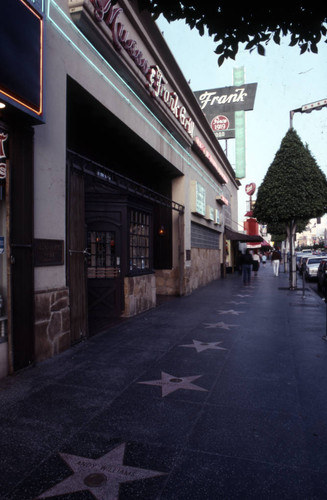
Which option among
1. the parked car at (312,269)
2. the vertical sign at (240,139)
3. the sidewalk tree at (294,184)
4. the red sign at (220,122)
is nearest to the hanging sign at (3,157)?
the sidewalk tree at (294,184)

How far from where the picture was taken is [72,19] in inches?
272

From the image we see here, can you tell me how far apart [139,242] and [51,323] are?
5.33 metres

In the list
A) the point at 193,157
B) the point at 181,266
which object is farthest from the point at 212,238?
the point at 181,266

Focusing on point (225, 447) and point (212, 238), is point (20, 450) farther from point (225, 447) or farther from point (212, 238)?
point (212, 238)

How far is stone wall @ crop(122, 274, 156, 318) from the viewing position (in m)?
9.86

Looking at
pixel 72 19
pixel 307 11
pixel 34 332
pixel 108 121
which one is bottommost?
pixel 34 332

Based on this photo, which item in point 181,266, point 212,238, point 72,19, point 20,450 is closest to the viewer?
point 20,450

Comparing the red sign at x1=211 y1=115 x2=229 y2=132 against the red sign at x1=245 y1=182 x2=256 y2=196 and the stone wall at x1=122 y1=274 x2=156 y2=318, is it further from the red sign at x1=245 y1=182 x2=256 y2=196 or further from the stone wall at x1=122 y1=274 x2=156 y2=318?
the stone wall at x1=122 y1=274 x2=156 y2=318

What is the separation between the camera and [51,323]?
6117mm

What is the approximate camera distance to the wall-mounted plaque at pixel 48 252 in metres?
5.83

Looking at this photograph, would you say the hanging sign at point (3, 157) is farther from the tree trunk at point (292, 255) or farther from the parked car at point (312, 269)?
the parked car at point (312, 269)

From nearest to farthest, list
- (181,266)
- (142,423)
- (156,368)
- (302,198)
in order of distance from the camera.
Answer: (142,423)
(156,368)
(181,266)
(302,198)

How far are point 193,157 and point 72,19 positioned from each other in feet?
36.0

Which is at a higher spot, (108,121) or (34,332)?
(108,121)
